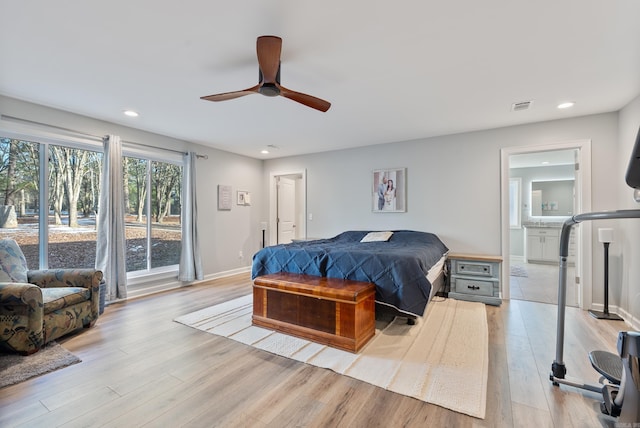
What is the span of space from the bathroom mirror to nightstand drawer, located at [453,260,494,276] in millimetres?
4854

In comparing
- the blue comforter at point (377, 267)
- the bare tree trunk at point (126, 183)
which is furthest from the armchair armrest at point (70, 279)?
the blue comforter at point (377, 267)

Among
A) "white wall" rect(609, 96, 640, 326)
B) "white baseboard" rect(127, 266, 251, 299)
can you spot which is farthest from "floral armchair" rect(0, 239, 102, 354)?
"white wall" rect(609, 96, 640, 326)

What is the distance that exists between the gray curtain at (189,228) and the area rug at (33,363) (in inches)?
90.2

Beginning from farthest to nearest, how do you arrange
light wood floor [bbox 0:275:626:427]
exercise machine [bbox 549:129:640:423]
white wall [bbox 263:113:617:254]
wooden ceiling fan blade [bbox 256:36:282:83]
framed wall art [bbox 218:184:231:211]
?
framed wall art [bbox 218:184:231:211], white wall [bbox 263:113:617:254], wooden ceiling fan blade [bbox 256:36:282:83], light wood floor [bbox 0:275:626:427], exercise machine [bbox 549:129:640:423]

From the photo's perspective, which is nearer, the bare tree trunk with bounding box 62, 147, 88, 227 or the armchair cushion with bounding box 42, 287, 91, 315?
the armchair cushion with bounding box 42, 287, 91, 315

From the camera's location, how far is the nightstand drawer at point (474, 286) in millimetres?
3908

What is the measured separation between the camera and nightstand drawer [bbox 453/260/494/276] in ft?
12.9

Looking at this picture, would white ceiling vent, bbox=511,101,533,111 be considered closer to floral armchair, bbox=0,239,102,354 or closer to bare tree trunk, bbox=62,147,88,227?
floral armchair, bbox=0,239,102,354

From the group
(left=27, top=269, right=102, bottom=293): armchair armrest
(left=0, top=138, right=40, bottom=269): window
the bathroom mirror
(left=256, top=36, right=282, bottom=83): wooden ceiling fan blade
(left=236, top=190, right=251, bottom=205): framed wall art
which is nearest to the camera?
(left=256, top=36, right=282, bottom=83): wooden ceiling fan blade

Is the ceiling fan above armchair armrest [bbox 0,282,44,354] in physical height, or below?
above

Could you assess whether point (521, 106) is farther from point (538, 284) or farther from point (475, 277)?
point (538, 284)

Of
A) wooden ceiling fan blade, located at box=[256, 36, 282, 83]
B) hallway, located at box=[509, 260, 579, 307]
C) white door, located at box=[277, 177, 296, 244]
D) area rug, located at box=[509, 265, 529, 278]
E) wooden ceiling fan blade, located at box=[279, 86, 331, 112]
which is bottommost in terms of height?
area rug, located at box=[509, 265, 529, 278]

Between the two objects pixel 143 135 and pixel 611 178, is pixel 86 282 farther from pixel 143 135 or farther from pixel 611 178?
pixel 611 178

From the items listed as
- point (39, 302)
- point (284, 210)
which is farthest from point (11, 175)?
point (284, 210)
